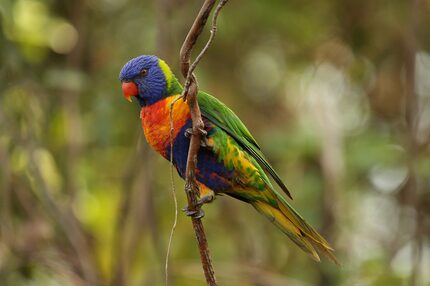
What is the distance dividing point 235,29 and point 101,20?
0.83 meters

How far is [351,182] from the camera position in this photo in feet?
15.7

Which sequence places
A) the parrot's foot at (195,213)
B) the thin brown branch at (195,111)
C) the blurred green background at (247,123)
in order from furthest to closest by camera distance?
1. the blurred green background at (247,123)
2. the parrot's foot at (195,213)
3. the thin brown branch at (195,111)

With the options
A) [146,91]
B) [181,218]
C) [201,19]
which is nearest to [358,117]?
[181,218]

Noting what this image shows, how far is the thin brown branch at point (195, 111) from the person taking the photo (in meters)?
1.84

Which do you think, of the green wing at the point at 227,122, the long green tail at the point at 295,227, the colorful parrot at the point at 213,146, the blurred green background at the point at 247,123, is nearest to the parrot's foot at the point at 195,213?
the colorful parrot at the point at 213,146

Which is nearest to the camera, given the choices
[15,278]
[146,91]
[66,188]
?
[146,91]

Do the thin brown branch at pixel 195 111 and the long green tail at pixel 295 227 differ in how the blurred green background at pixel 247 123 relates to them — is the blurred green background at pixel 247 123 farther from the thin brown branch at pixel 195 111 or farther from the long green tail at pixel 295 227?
the thin brown branch at pixel 195 111

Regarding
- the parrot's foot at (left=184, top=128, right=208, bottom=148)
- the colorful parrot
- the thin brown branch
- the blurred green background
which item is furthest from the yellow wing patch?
the blurred green background

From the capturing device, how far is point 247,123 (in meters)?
5.22

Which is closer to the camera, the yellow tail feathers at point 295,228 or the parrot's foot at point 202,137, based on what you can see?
the parrot's foot at point 202,137

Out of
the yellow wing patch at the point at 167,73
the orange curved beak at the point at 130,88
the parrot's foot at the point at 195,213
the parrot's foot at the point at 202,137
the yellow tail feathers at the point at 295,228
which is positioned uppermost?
the yellow wing patch at the point at 167,73

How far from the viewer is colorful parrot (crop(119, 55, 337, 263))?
2.62m

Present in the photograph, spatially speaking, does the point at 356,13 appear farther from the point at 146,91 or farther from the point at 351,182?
the point at 146,91

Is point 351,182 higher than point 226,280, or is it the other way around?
point 351,182
